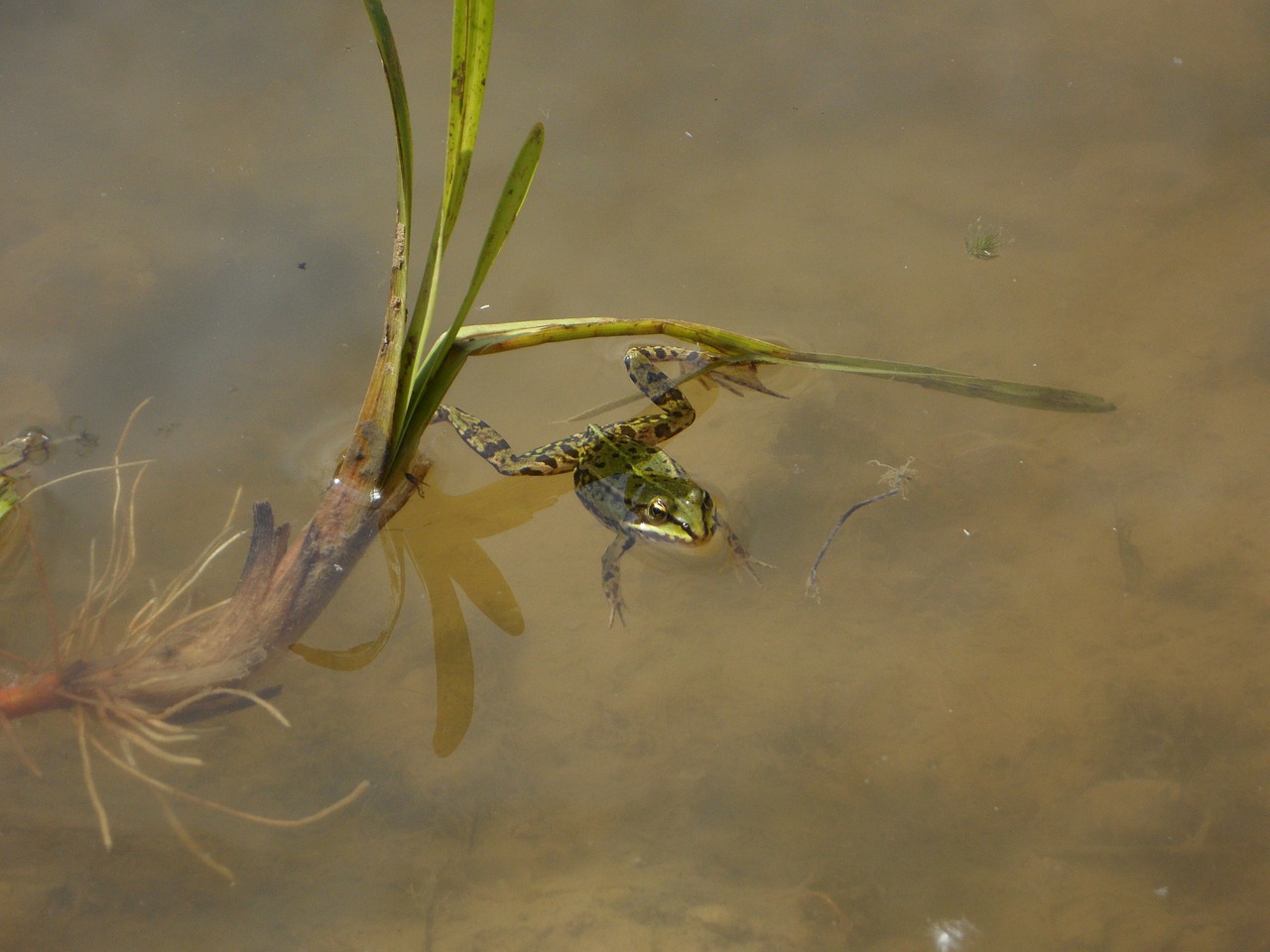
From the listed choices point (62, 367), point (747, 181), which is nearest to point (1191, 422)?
point (747, 181)

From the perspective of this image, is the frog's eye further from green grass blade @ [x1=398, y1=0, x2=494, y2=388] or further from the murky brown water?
green grass blade @ [x1=398, y1=0, x2=494, y2=388]

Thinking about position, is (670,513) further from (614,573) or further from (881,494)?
(881,494)

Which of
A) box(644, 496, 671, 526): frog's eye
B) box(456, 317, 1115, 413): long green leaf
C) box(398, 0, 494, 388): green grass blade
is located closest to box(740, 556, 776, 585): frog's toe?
box(644, 496, 671, 526): frog's eye

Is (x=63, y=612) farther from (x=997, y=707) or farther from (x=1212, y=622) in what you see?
(x=1212, y=622)

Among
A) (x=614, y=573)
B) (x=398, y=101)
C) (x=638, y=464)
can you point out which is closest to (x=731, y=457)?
(x=638, y=464)

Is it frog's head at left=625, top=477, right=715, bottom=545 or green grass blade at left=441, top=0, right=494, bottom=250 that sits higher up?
green grass blade at left=441, top=0, right=494, bottom=250

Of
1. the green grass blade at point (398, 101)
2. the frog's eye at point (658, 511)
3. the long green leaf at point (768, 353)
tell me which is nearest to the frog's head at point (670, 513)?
the frog's eye at point (658, 511)
